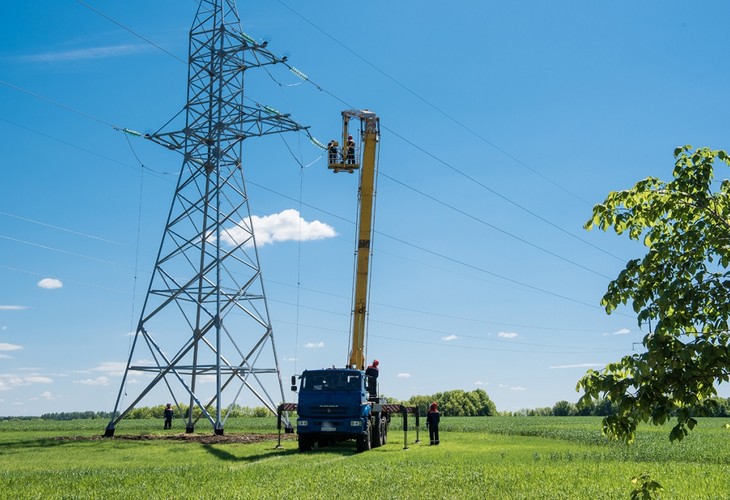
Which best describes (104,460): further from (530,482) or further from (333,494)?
(530,482)

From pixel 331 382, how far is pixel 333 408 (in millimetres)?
1057

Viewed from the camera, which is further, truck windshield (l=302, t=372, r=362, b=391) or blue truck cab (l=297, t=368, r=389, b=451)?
truck windshield (l=302, t=372, r=362, b=391)

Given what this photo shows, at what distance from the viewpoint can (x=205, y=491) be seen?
45.2 ft

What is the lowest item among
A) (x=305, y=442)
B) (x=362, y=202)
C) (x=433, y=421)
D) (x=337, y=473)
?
(x=337, y=473)

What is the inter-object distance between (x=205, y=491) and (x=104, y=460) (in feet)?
33.7

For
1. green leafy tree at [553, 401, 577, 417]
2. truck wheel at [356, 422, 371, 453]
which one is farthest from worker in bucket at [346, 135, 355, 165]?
green leafy tree at [553, 401, 577, 417]

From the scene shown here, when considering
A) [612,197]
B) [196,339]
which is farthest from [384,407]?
[612,197]

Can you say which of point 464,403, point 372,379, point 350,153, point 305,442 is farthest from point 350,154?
point 464,403

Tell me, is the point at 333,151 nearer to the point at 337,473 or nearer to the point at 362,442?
the point at 362,442

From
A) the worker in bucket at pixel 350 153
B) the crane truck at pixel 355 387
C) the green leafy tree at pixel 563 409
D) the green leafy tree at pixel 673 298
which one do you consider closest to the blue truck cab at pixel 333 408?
the crane truck at pixel 355 387

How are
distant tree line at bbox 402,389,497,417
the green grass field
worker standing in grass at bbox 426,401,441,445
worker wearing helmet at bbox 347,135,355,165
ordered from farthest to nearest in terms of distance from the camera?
1. distant tree line at bbox 402,389,497,417
2. worker wearing helmet at bbox 347,135,355,165
3. worker standing in grass at bbox 426,401,441,445
4. the green grass field

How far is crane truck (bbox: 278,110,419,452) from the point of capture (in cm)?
2581

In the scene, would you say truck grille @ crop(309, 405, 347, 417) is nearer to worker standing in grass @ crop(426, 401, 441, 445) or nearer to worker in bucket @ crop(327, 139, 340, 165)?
worker standing in grass @ crop(426, 401, 441, 445)

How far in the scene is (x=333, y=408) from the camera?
84.9ft
